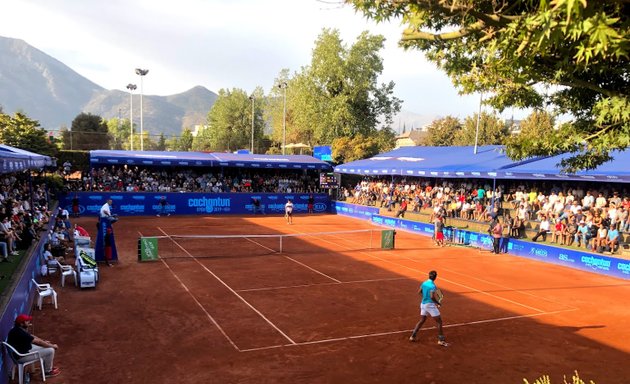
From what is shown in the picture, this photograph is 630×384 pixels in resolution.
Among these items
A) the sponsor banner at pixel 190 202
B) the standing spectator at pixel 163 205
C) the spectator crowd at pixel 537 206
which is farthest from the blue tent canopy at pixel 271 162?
the spectator crowd at pixel 537 206

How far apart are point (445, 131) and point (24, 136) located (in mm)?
55438

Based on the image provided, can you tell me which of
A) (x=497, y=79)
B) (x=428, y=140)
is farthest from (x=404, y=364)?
(x=428, y=140)

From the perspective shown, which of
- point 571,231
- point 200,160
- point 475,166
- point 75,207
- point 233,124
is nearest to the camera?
point 571,231

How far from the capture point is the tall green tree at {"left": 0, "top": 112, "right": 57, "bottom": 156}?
4012 cm

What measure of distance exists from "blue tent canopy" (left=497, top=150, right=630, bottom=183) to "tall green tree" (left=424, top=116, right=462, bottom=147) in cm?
4446

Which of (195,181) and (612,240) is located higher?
(195,181)

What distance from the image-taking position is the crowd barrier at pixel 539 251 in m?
20.2

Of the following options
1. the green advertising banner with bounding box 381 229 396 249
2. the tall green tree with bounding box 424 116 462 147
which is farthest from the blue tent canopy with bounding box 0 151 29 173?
the tall green tree with bounding box 424 116 462 147

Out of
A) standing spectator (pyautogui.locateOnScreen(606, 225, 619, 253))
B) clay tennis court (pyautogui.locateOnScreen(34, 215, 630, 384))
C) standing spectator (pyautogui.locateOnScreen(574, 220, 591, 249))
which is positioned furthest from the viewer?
standing spectator (pyautogui.locateOnScreen(574, 220, 591, 249))

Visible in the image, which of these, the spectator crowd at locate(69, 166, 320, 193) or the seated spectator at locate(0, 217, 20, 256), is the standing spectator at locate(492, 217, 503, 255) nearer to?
the spectator crowd at locate(69, 166, 320, 193)

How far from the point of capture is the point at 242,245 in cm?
2400

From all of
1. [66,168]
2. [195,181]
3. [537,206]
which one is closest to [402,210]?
[537,206]

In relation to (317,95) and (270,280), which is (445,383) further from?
(317,95)

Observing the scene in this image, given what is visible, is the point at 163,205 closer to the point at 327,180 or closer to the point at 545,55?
the point at 327,180
